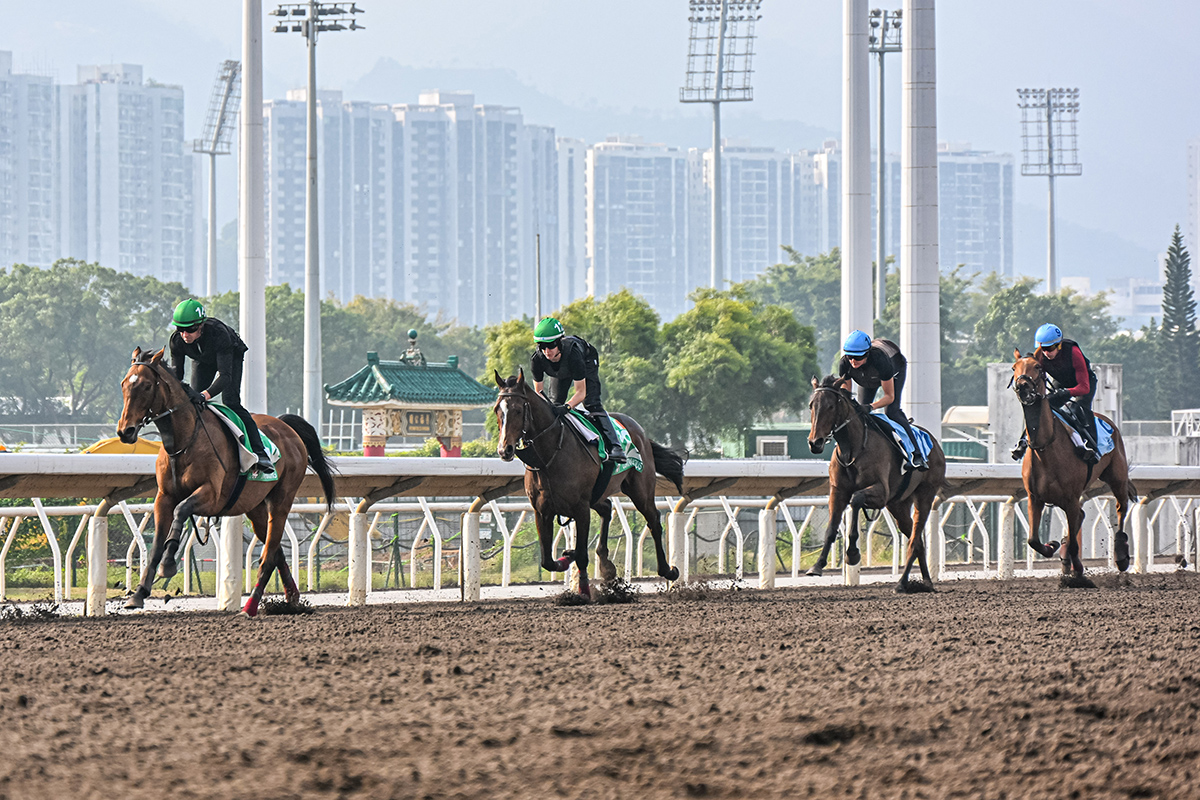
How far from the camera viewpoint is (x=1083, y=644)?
7641 millimetres

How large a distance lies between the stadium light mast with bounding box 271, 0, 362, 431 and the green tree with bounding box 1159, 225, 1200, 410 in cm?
4985

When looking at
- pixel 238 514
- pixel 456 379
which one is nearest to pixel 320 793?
pixel 238 514

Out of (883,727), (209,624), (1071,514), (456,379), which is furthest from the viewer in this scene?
(456,379)

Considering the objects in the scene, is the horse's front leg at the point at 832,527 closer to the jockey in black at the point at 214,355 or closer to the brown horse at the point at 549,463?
the brown horse at the point at 549,463

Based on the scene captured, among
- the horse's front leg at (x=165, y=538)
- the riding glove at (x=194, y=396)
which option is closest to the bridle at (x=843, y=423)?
the riding glove at (x=194, y=396)

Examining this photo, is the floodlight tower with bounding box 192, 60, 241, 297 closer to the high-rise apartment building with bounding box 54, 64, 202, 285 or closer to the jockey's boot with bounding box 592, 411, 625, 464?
the jockey's boot with bounding box 592, 411, 625, 464

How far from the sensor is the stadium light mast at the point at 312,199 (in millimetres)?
38000

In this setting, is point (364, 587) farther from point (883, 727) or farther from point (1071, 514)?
point (883, 727)

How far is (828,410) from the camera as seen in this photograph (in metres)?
11.2

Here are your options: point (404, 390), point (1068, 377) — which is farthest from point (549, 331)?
point (404, 390)

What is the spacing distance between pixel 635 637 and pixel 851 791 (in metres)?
3.77

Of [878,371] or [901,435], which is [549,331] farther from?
[901,435]

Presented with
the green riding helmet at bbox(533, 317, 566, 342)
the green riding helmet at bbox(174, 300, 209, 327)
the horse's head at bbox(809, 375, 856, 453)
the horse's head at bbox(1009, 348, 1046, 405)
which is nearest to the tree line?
the horse's head at bbox(1009, 348, 1046, 405)

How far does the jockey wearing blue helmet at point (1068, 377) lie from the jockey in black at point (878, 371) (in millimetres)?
1220
